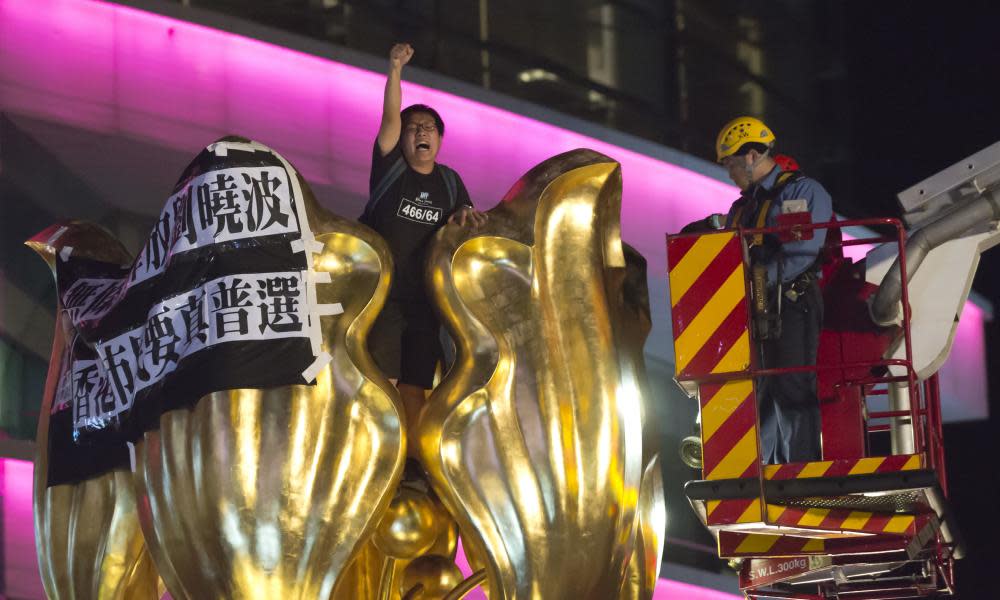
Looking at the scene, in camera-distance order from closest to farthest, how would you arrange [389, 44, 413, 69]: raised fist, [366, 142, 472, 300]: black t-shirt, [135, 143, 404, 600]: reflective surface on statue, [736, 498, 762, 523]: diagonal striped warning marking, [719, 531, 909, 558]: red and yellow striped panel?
[135, 143, 404, 600]: reflective surface on statue, [736, 498, 762, 523]: diagonal striped warning marking, [366, 142, 472, 300]: black t-shirt, [389, 44, 413, 69]: raised fist, [719, 531, 909, 558]: red and yellow striped panel

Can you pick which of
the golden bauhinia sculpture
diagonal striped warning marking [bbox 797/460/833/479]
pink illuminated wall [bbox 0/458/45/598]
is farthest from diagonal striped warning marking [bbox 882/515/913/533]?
pink illuminated wall [bbox 0/458/45/598]

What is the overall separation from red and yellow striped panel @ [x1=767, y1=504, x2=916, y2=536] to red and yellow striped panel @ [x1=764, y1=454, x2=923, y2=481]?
15 cm

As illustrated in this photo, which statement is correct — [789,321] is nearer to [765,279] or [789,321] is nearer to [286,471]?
[765,279]

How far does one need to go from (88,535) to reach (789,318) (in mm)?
3373

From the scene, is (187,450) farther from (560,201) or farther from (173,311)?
(560,201)

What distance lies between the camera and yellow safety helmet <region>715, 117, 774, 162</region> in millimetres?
9297

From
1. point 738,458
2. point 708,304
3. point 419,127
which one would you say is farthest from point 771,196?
point 419,127

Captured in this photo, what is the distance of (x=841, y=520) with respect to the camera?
856 centimetres

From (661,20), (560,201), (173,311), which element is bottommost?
(173,311)

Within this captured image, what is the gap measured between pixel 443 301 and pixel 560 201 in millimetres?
673

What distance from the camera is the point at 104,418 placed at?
839cm

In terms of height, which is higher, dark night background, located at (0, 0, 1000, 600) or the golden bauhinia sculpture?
dark night background, located at (0, 0, 1000, 600)

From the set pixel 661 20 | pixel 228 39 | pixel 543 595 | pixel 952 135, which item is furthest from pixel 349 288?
pixel 661 20

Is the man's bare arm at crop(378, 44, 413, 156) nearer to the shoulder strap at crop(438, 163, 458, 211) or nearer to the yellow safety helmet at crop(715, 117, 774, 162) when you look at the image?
the shoulder strap at crop(438, 163, 458, 211)
